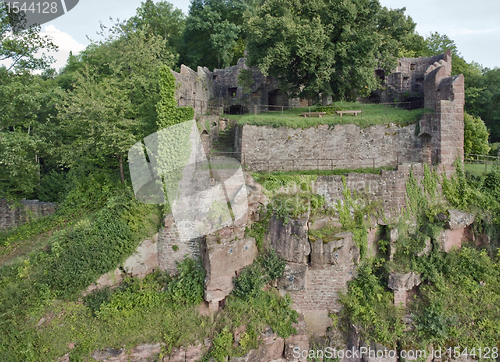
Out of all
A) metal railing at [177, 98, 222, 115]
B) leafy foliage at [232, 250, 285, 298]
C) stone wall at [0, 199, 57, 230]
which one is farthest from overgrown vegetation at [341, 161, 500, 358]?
stone wall at [0, 199, 57, 230]

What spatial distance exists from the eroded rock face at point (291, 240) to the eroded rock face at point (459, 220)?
5.55 meters

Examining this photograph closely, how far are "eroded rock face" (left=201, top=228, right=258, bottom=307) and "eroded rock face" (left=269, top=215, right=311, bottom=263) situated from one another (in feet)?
3.52

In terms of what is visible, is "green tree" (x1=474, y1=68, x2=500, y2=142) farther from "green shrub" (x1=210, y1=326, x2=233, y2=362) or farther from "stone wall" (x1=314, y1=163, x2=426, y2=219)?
"green shrub" (x1=210, y1=326, x2=233, y2=362)

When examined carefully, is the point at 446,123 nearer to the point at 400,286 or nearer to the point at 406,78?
the point at 400,286

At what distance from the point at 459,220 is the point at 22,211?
740 inches

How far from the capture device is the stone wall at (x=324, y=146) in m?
14.8

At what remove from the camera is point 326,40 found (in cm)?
1562

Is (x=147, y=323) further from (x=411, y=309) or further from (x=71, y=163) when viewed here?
(x=411, y=309)

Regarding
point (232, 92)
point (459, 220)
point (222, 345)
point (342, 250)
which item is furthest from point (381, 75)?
point (222, 345)

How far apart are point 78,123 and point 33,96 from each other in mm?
2010

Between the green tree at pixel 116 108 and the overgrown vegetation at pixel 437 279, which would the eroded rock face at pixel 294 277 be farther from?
the green tree at pixel 116 108

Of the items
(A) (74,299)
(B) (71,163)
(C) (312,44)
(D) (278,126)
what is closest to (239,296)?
(A) (74,299)

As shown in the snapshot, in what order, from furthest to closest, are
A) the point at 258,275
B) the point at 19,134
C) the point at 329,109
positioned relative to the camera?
1. the point at 329,109
2. the point at 19,134
3. the point at 258,275

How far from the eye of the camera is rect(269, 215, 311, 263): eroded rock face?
40.2ft
